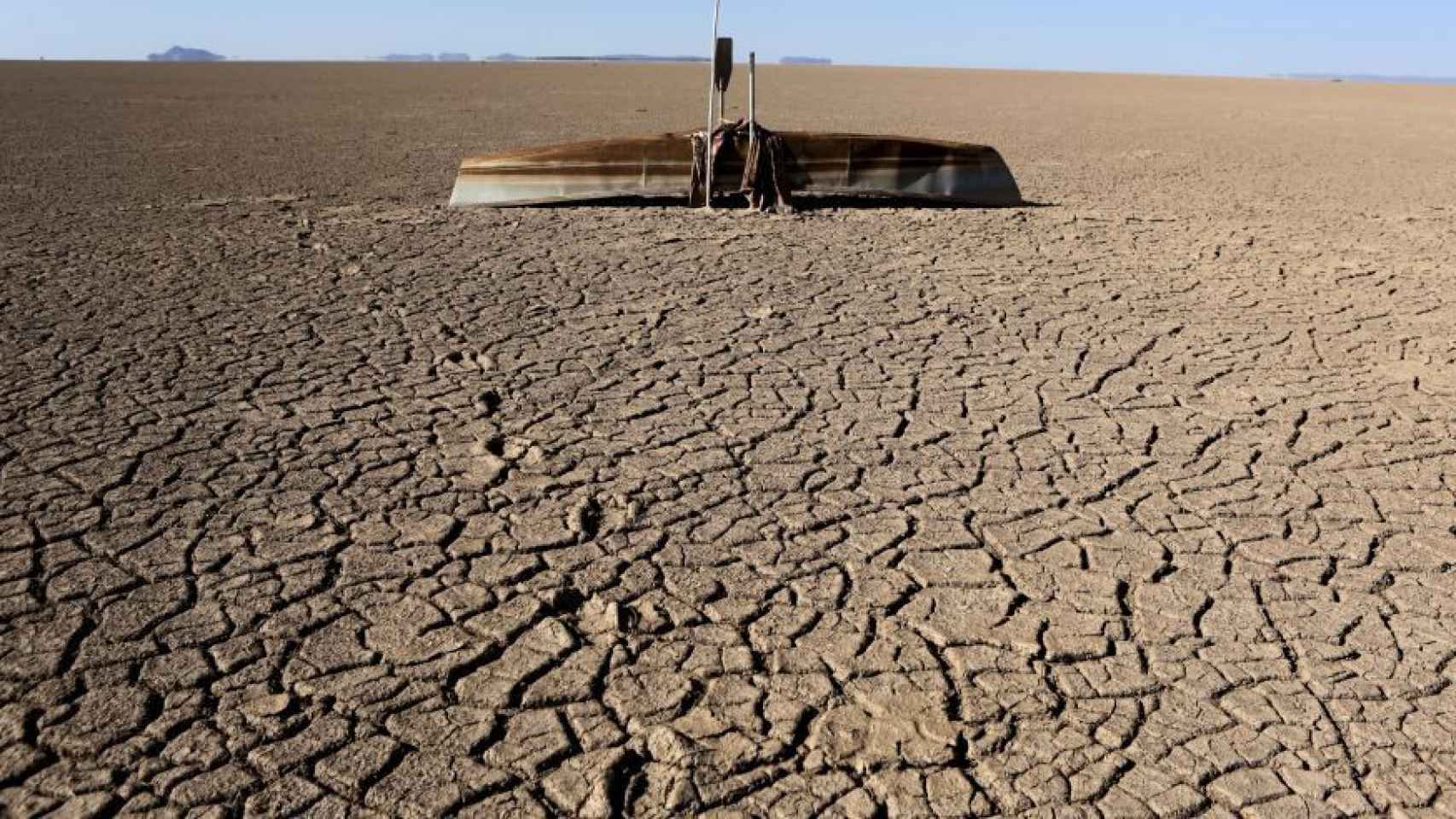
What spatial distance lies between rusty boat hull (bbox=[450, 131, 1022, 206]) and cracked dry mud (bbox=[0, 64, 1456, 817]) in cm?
83

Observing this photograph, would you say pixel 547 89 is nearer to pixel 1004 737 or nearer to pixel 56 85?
pixel 56 85

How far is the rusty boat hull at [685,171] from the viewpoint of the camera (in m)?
8.26

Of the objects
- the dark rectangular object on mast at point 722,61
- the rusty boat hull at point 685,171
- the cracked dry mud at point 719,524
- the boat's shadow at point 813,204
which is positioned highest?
the dark rectangular object on mast at point 722,61

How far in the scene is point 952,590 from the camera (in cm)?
308

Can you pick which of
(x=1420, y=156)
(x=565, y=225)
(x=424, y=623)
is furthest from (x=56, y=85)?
(x=424, y=623)

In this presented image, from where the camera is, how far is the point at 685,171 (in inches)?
330

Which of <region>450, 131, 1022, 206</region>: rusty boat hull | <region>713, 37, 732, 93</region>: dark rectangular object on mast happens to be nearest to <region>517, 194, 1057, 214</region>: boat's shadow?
<region>450, 131, 1022, 206</region>: rusty boat hull

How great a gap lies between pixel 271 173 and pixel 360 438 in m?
7.67

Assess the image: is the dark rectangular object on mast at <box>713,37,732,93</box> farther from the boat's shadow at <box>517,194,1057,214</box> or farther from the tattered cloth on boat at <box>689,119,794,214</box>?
the boat's shadow at <box>517,194,1057,214</box>

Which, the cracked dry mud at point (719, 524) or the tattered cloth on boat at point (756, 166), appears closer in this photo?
the cracked dry mud at point (719, 524)

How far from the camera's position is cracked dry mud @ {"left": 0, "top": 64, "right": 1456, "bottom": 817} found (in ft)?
7.86

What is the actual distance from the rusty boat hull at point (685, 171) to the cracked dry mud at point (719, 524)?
0.83 m

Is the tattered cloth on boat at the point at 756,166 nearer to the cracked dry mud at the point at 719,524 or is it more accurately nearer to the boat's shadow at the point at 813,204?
the boat's shadow at the point at 813,204

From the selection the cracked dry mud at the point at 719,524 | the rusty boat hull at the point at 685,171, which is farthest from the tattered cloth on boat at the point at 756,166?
the cracked dry mud at the point at 719,524
